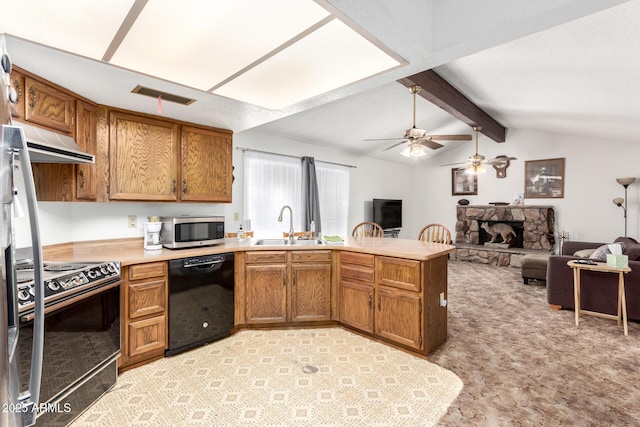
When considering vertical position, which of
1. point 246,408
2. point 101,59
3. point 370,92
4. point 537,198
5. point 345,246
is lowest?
point 246,408

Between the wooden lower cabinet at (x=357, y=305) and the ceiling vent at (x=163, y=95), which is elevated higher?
the ceiling vent at (x=163, y=95)

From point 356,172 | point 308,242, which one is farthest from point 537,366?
point 356,172

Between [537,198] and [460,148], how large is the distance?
2.05 metres

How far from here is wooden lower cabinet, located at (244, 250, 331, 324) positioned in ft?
10.0

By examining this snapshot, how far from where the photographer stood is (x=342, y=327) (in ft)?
10.4

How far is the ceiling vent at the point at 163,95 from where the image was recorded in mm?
2238

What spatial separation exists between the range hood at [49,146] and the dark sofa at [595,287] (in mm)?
4949

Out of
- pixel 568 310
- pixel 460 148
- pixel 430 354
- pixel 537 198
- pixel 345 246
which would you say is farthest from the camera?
pixel 460 148

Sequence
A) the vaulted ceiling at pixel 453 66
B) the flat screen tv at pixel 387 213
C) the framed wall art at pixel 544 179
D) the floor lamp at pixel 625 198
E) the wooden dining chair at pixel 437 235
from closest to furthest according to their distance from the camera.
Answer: the vaulted ceiling at pixel 453 66 → the wooden dining chair at pixel 437 235 → the floor lamp at pixel 625 198 → the framed wall art at pixel 544 179 → the flat screen tv at pixel 387 213

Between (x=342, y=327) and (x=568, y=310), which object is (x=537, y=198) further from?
(x=342, y=327)

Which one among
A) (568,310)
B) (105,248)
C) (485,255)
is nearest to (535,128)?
(485,255)

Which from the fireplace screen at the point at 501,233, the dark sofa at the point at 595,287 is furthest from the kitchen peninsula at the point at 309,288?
the fireplace screen at the point at 501,233

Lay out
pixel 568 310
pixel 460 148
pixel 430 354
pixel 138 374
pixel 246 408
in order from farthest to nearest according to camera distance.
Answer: pixel 460 148 < pixel 568 310 < pixel 430 354 < pixel 138 374 < pixel 246 408

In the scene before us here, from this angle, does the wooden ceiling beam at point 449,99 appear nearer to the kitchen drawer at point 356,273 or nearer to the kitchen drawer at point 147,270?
the kitchen drawer at point 356,273
